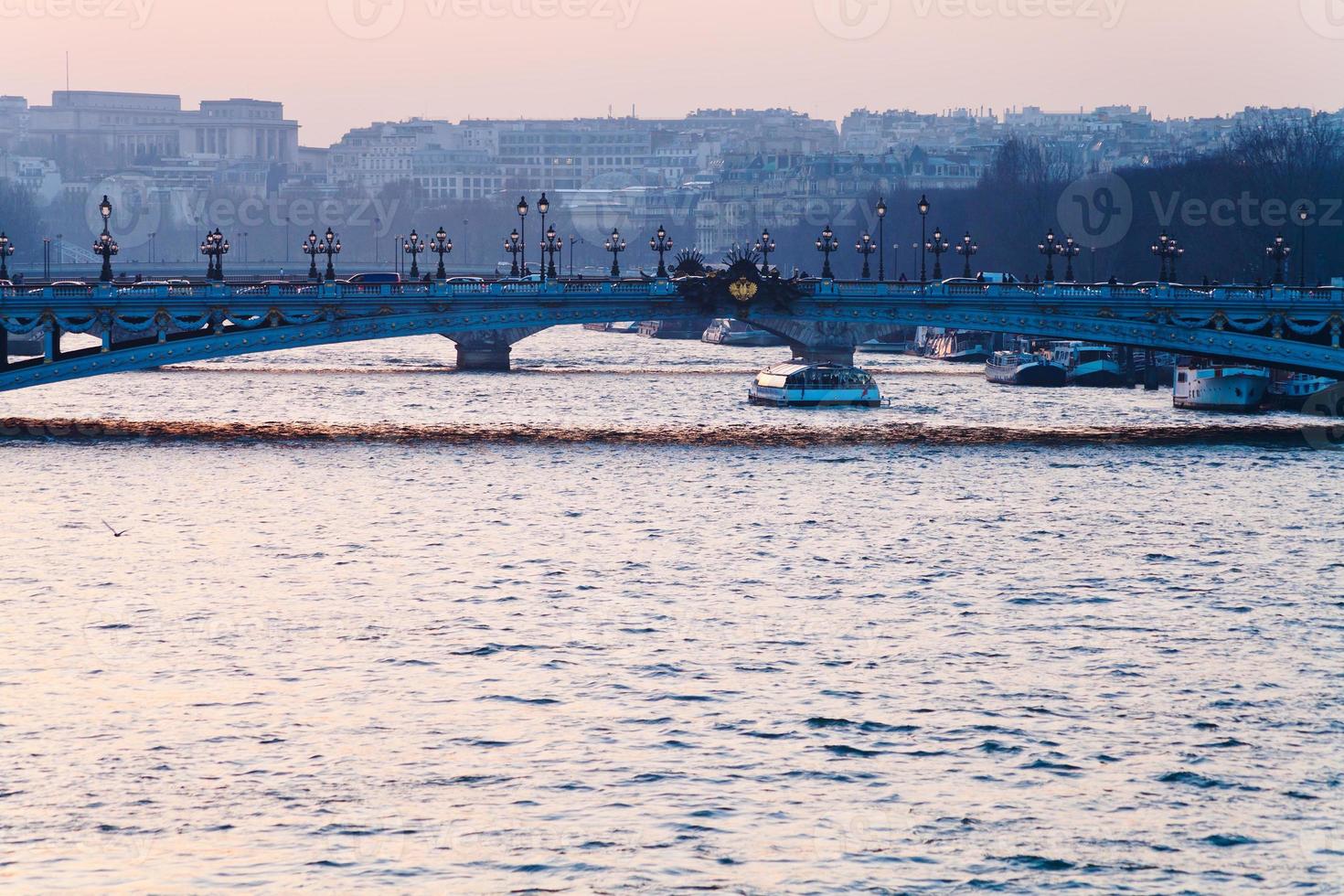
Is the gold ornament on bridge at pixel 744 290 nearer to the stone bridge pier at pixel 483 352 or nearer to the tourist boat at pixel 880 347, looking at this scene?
the stone bridge pier at pixel 483 352

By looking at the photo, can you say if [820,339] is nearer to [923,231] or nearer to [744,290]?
[923,231]

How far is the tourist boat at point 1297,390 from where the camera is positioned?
7769 centimetres

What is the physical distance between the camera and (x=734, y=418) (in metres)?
73.7

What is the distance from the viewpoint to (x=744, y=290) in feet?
229

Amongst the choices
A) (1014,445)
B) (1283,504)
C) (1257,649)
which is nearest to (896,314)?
(1014,445)

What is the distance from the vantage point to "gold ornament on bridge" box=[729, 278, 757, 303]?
69.8 meters

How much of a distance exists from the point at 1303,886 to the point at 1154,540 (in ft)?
72.9

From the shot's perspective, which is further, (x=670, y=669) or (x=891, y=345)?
(x=891, y=345)
